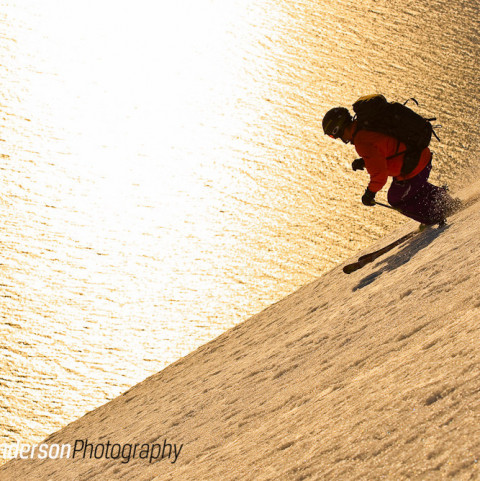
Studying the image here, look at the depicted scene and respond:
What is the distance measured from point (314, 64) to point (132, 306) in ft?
25.7

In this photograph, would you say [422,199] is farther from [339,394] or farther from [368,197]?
[339,394]

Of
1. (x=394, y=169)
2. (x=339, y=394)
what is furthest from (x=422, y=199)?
(x=339, y=394)

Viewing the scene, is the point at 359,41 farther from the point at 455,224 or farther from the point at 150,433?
the point at 150,433

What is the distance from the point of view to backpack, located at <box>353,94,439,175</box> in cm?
457

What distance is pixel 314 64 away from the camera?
13.2 metres

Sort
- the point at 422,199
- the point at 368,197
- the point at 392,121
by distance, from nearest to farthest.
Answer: the point at 392,121 < the point at 368,197 < the point at 422,199

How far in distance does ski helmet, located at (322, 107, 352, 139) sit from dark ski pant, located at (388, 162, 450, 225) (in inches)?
31.2

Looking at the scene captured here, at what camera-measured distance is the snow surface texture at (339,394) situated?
2.26 m

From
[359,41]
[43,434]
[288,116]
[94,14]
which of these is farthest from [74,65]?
[43,434]

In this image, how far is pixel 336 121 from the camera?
4637mm

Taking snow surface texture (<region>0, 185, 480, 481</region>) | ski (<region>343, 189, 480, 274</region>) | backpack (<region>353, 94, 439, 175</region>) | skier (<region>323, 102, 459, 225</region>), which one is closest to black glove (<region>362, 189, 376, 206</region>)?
skier (<region>323, 102, 459, 225</region>)

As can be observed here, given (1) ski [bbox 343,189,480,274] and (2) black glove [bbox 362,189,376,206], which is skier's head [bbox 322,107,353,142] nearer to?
(2) black glove [bbox 362,189,376,206]

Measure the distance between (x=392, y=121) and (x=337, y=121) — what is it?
389 mm

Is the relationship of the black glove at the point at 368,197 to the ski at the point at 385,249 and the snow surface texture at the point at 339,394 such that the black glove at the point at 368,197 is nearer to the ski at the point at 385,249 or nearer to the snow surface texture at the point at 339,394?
the snow surface texture at the point at 339,394
